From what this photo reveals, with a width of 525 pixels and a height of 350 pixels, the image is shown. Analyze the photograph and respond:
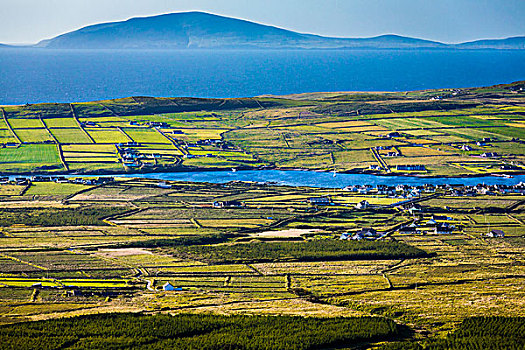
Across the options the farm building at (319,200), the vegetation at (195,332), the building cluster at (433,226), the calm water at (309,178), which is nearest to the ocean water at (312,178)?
the calm water at (309,178)

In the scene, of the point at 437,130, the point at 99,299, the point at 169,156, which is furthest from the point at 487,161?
the point at 99,299

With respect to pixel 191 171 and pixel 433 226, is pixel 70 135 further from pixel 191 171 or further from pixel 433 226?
pixel 433 226

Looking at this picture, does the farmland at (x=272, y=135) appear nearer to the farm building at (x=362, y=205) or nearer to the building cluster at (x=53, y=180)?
the building cluster at (x=53, y=180)

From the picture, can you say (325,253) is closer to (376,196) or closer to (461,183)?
(376,196)

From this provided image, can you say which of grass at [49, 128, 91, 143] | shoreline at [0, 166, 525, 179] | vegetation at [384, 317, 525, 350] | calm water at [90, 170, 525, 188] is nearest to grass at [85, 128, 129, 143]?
grass at [49, 128, 91, 143]

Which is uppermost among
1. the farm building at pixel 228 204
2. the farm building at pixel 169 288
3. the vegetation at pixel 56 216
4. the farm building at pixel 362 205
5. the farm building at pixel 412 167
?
the farm building at pixel 412 167
